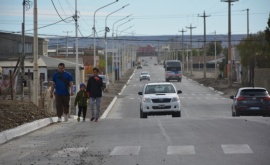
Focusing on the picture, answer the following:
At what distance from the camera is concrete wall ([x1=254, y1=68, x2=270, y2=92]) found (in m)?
57.9

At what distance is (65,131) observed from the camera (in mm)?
17531

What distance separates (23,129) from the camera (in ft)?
57.6

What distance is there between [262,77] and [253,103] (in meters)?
32.4

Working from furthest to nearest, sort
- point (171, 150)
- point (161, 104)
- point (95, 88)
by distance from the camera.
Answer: point (161, 104) → point (95, 88) → point (171, 150)

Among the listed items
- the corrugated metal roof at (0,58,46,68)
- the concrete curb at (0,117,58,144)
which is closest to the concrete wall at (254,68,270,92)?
the corrugated metal roof at (0,58,46,68)

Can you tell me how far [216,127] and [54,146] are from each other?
5.24 meters

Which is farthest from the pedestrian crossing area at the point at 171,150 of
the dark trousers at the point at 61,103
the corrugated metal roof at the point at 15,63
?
the corrugated metal roof at the point at 15,63

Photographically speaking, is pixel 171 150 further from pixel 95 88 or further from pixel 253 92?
pixel 253 92

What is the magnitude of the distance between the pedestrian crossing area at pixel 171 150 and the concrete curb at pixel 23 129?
9.61 ft

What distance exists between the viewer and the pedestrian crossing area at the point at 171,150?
12.2 meters

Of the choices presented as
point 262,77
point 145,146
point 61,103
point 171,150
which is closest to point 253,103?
point 61,103

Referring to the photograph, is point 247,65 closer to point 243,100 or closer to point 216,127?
point 243,100

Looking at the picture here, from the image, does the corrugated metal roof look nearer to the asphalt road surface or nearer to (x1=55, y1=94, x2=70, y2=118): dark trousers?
(x1=55, y1=94, x2=70, y2=118): dark trousers

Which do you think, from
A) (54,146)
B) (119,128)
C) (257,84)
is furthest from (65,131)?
(257,84)
